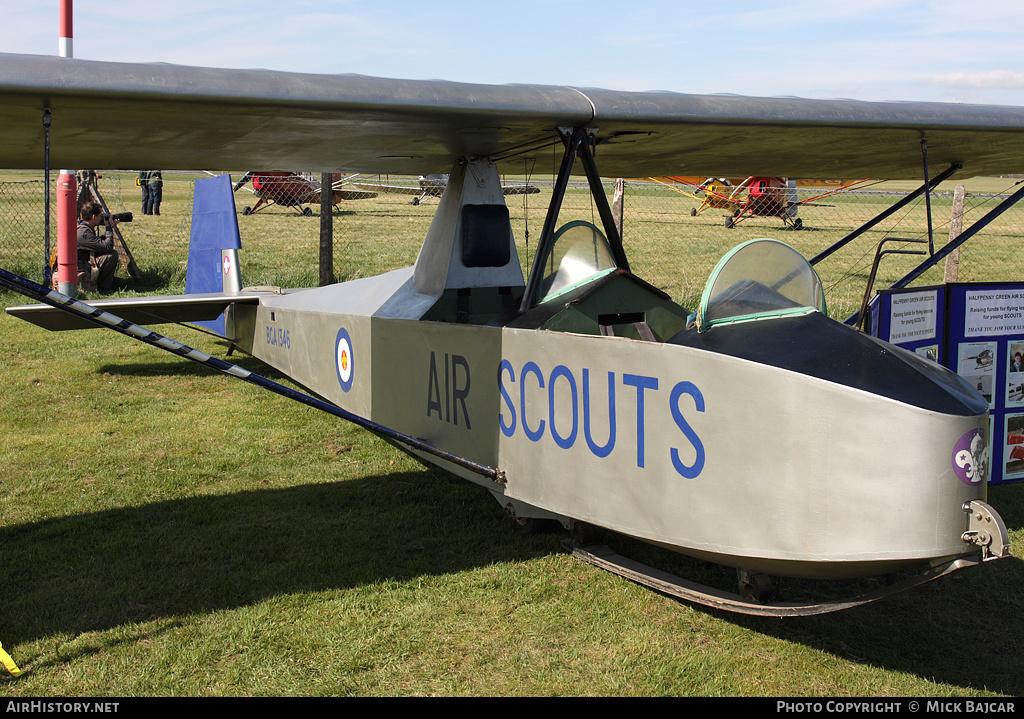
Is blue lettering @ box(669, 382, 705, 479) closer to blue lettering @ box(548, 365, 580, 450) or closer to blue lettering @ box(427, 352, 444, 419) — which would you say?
blue lettering @ box(548, 365, 580, 450)

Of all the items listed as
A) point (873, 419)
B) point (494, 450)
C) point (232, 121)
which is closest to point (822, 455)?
point (873, 419)

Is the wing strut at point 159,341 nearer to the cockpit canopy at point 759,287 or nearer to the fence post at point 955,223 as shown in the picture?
the cockpit canopy at point 759,287

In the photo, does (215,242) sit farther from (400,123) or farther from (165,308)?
(400,123)

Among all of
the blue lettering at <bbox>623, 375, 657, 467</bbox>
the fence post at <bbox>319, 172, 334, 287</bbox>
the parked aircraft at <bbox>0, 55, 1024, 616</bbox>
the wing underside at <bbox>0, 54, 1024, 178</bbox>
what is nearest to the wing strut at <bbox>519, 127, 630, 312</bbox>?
the parked aircraft at <bbox>0, 55, 1024, 616</bbox>

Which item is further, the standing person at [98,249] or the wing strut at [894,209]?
the standing person at [98,249]

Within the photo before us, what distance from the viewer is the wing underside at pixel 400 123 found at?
131 inches

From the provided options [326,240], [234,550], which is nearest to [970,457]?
[234,550]

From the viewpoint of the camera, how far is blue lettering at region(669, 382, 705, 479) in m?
3.04

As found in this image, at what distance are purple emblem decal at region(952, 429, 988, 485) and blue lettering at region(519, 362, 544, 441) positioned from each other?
1.78 metres

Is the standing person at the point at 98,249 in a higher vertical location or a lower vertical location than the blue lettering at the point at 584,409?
higher

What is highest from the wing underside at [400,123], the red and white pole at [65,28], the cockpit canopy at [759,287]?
the red and white pole at [65,28]

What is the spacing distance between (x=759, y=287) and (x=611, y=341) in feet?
2.38

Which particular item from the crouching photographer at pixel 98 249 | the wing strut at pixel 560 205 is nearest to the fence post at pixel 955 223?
the wing strut at pixel 560 205

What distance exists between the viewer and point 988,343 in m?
5.16
